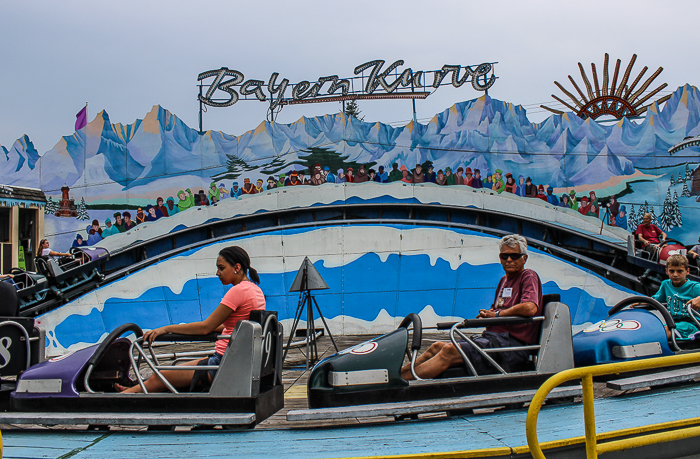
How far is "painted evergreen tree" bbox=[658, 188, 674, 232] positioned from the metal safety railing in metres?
12.5

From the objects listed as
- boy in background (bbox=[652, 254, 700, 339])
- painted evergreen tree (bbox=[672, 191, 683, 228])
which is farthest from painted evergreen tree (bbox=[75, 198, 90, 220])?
painted evergreen tree (bbox=[672, 191, 683, 228])

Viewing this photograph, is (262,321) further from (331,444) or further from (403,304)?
(403,304)

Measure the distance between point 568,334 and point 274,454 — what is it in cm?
232

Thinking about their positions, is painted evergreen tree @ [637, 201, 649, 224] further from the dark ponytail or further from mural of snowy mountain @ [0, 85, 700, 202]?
the dark ponytail

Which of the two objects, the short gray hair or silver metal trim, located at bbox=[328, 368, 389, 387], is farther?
the short gray hair

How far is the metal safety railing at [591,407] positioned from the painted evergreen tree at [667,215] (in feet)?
41.1

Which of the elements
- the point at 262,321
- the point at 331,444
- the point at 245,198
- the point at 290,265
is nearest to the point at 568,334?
the point at 331,444

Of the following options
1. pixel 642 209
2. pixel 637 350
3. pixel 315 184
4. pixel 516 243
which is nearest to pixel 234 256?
pixel 516 243

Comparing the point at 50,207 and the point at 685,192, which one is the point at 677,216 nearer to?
the point at 685,192

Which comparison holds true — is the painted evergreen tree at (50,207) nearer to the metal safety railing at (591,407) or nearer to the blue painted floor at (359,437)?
the blue painted floor at (359,437)

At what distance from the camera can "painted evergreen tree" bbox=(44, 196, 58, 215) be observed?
13.6 meters

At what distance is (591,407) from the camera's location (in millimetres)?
2264

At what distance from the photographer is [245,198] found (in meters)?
13.5

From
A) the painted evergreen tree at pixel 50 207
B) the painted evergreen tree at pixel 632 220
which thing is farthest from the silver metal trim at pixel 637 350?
the painted evergreen tree at pixel 50 207
